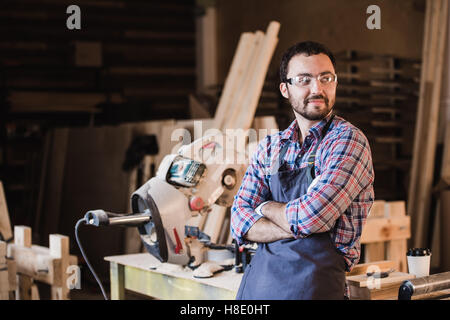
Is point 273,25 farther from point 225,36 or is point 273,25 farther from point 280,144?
point 225,36

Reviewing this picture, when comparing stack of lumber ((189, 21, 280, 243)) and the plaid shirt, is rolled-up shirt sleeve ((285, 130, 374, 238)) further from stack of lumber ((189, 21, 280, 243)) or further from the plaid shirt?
stack of lumber ((189, 21, 280, 243))

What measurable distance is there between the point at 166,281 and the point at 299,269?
114 cm

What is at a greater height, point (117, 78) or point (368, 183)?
point (117, 78)

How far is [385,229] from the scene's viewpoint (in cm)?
392

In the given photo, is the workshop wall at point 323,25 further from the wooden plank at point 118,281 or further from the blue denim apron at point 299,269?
the blue denim apron at point 299,269

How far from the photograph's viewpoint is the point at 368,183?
2.01m

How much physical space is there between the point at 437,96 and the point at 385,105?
3.35 feet

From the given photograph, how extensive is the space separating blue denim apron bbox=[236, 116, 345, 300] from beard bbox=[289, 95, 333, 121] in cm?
16

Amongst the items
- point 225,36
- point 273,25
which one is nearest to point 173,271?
point 273,25

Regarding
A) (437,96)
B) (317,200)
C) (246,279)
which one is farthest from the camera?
(437,96)

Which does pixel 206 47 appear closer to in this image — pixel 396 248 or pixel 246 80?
pixel 246 80

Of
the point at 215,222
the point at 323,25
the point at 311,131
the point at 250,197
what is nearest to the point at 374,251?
the point at 215,222

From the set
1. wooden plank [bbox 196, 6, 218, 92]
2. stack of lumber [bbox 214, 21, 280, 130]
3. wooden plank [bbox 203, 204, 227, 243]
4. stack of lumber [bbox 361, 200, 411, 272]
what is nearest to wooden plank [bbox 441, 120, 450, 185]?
stack of lumber [bbox 361, 200, 411, 272]

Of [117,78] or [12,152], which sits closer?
[12,152]
